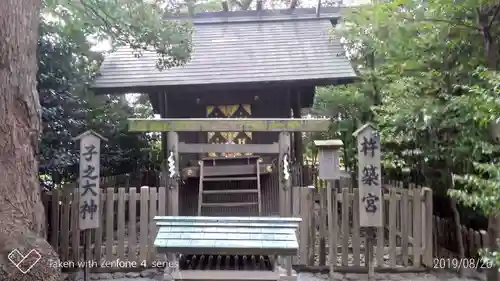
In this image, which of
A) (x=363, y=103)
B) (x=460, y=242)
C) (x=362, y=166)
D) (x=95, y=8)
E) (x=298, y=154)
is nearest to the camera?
(x=362, y=166)

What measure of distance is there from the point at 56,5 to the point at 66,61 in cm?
114

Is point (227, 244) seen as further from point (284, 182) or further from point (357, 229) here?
point (284, 182)

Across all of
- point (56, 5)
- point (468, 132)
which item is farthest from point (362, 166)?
point (56, 5)

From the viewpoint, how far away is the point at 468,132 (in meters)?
5.14

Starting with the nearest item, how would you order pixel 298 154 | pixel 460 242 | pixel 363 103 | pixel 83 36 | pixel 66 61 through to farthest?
pixel 460 242, pixel 66 61, pixel 83 36, pixel 363 103, pixel 298 154

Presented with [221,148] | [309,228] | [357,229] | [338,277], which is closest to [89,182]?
[221,148]

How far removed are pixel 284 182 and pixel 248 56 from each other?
5.01m

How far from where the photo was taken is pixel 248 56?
34.3 feet

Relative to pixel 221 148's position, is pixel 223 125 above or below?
above

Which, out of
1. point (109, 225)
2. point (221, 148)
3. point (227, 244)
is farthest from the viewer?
point (221, 148)

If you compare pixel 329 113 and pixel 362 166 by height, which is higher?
pixel 329 113

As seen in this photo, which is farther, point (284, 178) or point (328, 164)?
point (328, 164)

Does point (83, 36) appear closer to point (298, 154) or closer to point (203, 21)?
point (203, 21)

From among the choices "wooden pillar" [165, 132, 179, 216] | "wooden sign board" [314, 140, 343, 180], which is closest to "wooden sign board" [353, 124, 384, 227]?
"wooden sign board" [314, 140, 343, 180]
